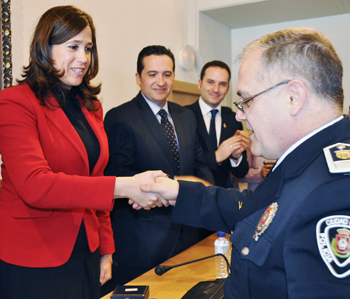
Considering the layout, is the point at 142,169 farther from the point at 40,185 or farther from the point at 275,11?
the point at 275,11

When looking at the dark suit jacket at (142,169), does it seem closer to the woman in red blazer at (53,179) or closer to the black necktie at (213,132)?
the woman in red blazer at (53,179)

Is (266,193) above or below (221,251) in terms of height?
above

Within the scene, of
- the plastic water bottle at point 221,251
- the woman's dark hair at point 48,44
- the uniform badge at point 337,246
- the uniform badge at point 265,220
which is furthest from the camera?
the plastic water bottle at point 221,251

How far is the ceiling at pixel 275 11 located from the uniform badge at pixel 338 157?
12.2 feet

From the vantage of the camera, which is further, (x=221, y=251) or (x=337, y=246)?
(x=221, y=251)

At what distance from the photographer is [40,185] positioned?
1.37m

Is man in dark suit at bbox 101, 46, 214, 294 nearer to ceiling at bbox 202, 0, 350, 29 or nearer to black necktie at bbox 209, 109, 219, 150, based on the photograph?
black necktie at bbox 209, 109, 219, 150

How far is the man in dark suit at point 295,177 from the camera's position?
0.75m

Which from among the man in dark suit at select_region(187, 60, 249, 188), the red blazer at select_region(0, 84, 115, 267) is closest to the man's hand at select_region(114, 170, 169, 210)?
the red blazer at select_region(0, 84, 115, 267)

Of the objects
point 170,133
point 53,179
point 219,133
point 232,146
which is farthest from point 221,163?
point 53,179

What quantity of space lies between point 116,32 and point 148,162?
1.41 meters

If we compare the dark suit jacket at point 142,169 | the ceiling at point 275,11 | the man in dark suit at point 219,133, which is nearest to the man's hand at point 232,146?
the man in dark suit at point 219,133

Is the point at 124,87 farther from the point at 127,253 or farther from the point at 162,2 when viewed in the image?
the point at 127,253

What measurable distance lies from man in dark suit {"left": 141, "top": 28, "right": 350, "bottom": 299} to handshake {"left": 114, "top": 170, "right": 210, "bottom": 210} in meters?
0.44
